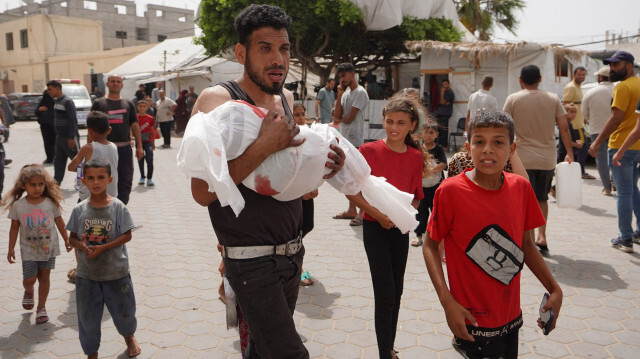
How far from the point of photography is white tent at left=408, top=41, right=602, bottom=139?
A: 15219mm

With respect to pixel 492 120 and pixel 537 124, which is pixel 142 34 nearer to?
pixel 537 124

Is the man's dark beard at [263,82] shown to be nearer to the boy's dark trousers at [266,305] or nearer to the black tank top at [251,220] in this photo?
the black tank top at [251,220]

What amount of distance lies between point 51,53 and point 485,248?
4814 cm

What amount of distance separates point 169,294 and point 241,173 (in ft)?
10.4

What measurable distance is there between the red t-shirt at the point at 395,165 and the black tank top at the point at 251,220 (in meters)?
1.35

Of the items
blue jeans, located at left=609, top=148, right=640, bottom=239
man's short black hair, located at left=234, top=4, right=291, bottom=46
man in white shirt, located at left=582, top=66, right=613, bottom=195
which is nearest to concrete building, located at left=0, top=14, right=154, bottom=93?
man in white shirt, located at left=582, top=66, right=613, bottom=195

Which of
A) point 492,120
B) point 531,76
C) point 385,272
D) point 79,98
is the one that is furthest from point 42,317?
point 79,98

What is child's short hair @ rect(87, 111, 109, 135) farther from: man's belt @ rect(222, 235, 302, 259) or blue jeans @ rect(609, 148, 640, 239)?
blue jeans @ rect(609, 148, 640, 239)

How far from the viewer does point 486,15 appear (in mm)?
24859

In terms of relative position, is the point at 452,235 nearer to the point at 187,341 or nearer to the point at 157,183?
the point at 187,341

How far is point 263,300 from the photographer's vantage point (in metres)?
2.12

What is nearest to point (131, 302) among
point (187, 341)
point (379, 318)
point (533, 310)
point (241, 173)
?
point (187, 341)

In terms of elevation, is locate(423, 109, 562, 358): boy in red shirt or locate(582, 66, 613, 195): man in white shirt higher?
locate(582, 66, 613, 195): man in white shirt

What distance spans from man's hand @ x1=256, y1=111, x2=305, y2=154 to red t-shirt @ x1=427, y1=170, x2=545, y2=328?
87 cm
